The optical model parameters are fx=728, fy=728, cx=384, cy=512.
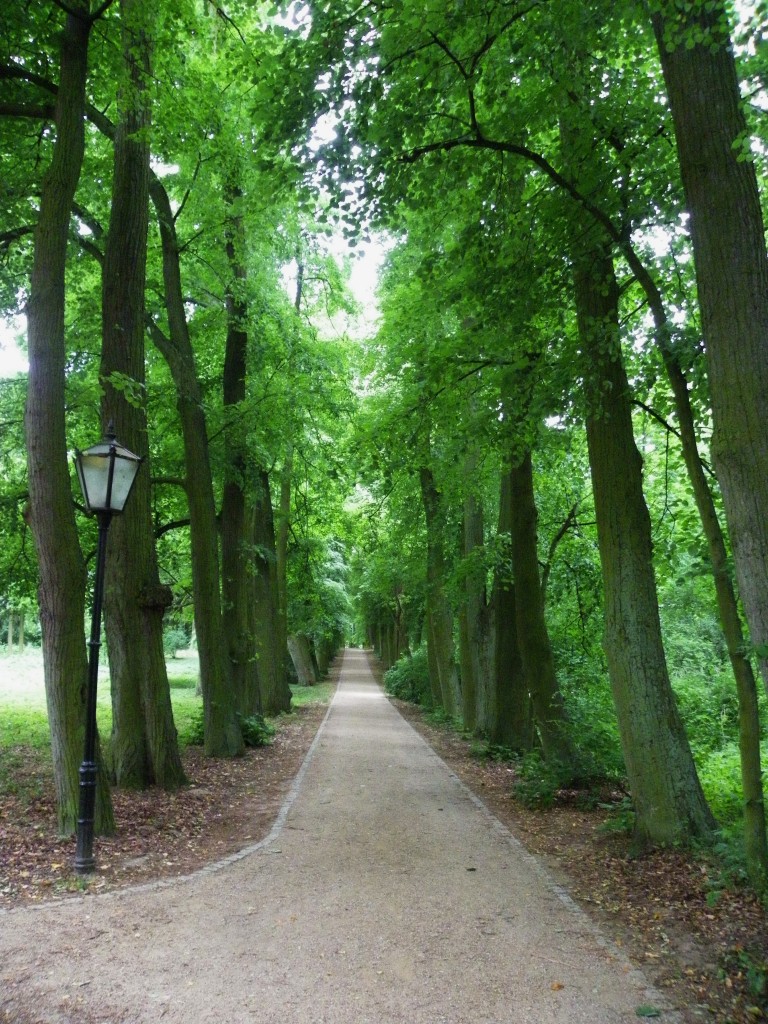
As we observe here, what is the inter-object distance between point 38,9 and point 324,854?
9.18 m

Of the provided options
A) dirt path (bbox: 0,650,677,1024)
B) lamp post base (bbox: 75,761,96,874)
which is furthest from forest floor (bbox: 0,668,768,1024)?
dirt path (bbox: 0,650,677,1024)

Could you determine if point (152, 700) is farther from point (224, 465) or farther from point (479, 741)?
point (479, 741)

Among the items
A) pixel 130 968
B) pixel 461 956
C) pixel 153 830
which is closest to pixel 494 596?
pixel 153 830

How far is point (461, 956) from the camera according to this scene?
183 inches

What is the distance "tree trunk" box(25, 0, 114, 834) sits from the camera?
6809 millimetres

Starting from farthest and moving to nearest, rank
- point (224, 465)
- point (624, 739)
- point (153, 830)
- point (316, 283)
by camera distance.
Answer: point (316, 283) → point (224, 465) → point (153, 830) → point (624, 739)

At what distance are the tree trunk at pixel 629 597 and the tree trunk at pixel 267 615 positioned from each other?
9569mm

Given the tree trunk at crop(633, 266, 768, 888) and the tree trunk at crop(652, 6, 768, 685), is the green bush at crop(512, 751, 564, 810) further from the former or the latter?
the tree trunk at crop(652, 6, 768, 685)

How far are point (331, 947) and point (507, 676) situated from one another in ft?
27.0

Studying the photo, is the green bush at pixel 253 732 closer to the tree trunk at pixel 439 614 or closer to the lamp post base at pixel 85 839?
the tree trunk at pixel 439 614

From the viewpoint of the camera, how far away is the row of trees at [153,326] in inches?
274

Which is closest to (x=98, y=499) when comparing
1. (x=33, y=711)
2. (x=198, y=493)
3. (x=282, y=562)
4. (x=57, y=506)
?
(x=57, y=506)

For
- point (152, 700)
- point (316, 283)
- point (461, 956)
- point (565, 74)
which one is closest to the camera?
point (461, 956)

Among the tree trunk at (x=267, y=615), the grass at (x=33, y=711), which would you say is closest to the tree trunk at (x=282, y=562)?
the tree trunk at (x=267, y=615)
